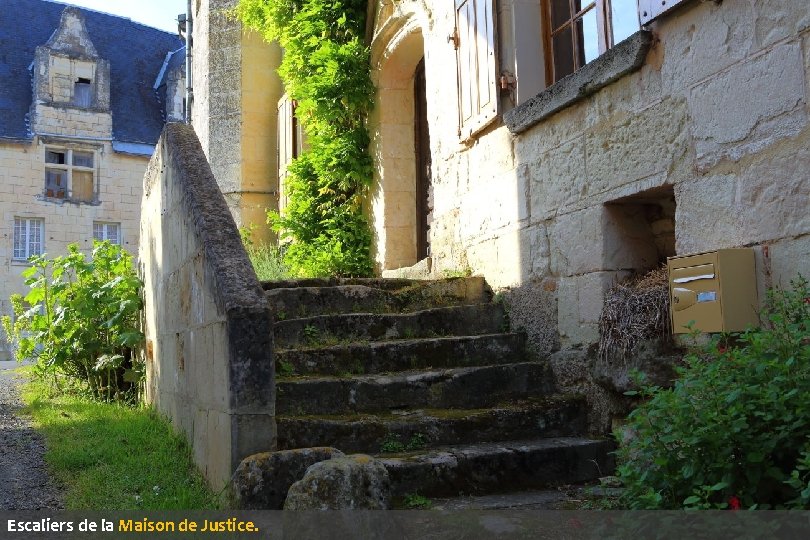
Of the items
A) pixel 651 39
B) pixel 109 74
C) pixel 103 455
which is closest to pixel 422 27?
pixel 651 39

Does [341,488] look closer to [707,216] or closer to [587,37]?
[707,216]

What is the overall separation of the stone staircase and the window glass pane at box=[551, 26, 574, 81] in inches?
56.8

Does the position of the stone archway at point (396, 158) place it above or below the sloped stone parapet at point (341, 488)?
above

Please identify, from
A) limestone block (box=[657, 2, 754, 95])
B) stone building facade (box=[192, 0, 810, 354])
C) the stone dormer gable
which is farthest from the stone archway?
the stone dormer gable

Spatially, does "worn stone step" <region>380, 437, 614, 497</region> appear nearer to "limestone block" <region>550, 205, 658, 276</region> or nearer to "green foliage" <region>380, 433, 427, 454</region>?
"green foliage" <region>380, 433, 427, 454</region>

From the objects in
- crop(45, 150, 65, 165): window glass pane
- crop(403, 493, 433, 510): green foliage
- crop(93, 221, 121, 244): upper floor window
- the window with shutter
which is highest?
crop(45, 150, 65, 165): window glass pane

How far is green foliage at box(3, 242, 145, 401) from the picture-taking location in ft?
18.8

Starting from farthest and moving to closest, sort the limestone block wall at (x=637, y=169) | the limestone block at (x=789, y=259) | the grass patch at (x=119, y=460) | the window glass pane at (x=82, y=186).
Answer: the window glass pane at (x=82, y=186) < the grass patch at (x=119, y=460) < the limestone block wall at (x=637, y=169) < the limestone block at (x=789, y=259)

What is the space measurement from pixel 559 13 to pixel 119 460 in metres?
3.62

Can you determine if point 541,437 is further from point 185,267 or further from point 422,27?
point 422,27

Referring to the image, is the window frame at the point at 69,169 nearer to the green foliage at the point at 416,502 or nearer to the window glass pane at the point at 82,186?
the window glass pane at the point at 82,186

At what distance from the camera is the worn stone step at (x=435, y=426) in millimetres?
3387

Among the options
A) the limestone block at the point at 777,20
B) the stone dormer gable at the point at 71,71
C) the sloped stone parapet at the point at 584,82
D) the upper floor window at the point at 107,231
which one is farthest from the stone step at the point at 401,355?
the stone dormer gable at the point at 71,71

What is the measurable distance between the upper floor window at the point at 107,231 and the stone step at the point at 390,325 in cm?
1728
